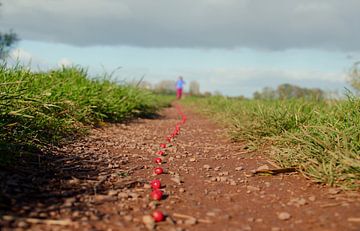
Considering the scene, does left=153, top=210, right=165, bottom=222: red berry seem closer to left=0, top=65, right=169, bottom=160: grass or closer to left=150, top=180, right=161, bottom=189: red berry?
left=150, top=180, right=161, bottom=189: red berry

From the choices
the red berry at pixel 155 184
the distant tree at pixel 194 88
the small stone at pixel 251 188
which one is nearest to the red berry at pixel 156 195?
the red berry at pixel 155 184

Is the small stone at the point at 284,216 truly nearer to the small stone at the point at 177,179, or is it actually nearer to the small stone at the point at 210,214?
the small stone at the point at 210,214

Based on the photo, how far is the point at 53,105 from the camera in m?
3.63

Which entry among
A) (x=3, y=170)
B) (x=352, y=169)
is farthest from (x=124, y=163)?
(x=352, y=169)

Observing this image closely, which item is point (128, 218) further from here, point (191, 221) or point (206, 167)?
point (206, 167)

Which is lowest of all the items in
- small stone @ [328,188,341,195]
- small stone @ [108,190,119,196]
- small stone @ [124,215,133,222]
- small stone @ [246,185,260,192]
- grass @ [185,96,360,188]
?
small stone @ [124,215,133,222]

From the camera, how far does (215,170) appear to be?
10.4 ft

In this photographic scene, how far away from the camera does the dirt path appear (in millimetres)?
1876

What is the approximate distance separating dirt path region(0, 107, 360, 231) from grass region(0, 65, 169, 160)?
0.27 meters

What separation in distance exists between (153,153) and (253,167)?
1.05m

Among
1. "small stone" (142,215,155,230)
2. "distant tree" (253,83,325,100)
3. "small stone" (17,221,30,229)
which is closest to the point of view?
"small stone" (17,221,30,229)

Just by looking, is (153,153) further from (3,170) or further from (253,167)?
(3,170)

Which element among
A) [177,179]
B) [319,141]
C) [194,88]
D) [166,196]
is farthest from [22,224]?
[194,88]

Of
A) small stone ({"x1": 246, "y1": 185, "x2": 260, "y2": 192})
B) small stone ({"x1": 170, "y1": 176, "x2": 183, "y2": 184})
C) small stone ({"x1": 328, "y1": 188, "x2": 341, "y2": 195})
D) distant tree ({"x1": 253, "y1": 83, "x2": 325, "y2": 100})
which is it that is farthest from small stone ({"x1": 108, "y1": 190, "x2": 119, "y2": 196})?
distant tree ({"x1": 253, "y1": 83, "x2": 325, "y2": 100})
